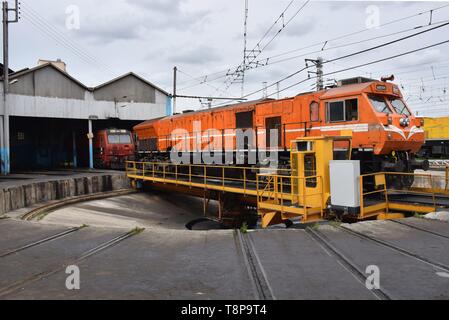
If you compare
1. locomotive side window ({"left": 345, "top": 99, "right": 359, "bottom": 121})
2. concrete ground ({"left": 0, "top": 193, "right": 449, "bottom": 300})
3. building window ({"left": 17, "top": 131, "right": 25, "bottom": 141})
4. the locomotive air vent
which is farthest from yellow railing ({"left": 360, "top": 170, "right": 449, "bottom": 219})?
building window ({"left": 17, "top": 131, "right": 25, "bottom": 141})

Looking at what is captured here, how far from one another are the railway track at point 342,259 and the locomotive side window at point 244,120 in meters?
7.99

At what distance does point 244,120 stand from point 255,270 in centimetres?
1078

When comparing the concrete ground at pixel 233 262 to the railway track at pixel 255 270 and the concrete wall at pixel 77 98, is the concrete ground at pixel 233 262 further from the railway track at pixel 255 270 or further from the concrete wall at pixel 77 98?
the concrete wall at pixel 77 98

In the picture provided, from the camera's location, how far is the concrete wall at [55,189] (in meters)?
14.6

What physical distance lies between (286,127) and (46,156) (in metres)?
29.2

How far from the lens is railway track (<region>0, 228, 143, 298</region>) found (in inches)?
189

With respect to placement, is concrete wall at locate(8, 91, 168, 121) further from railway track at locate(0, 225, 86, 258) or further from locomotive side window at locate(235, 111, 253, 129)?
railway track at locate(0, 225, 86, 258)

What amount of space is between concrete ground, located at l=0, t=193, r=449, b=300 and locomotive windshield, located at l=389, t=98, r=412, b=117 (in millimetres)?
4628

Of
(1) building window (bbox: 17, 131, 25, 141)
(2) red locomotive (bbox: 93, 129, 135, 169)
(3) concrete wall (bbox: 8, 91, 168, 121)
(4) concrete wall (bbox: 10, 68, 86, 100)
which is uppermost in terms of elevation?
(4) concrete wall (bbox: 10, 68, 86, 100)

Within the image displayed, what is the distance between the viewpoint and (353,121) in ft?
38.3

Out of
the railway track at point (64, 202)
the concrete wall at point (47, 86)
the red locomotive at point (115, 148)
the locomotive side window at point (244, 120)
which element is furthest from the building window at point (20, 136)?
the locomotive side window at point (244, 120)

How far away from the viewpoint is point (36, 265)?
232 inches

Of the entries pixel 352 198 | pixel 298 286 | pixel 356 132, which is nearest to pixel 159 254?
pixel 298 286

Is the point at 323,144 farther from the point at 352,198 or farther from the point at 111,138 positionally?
the point at 111,138
